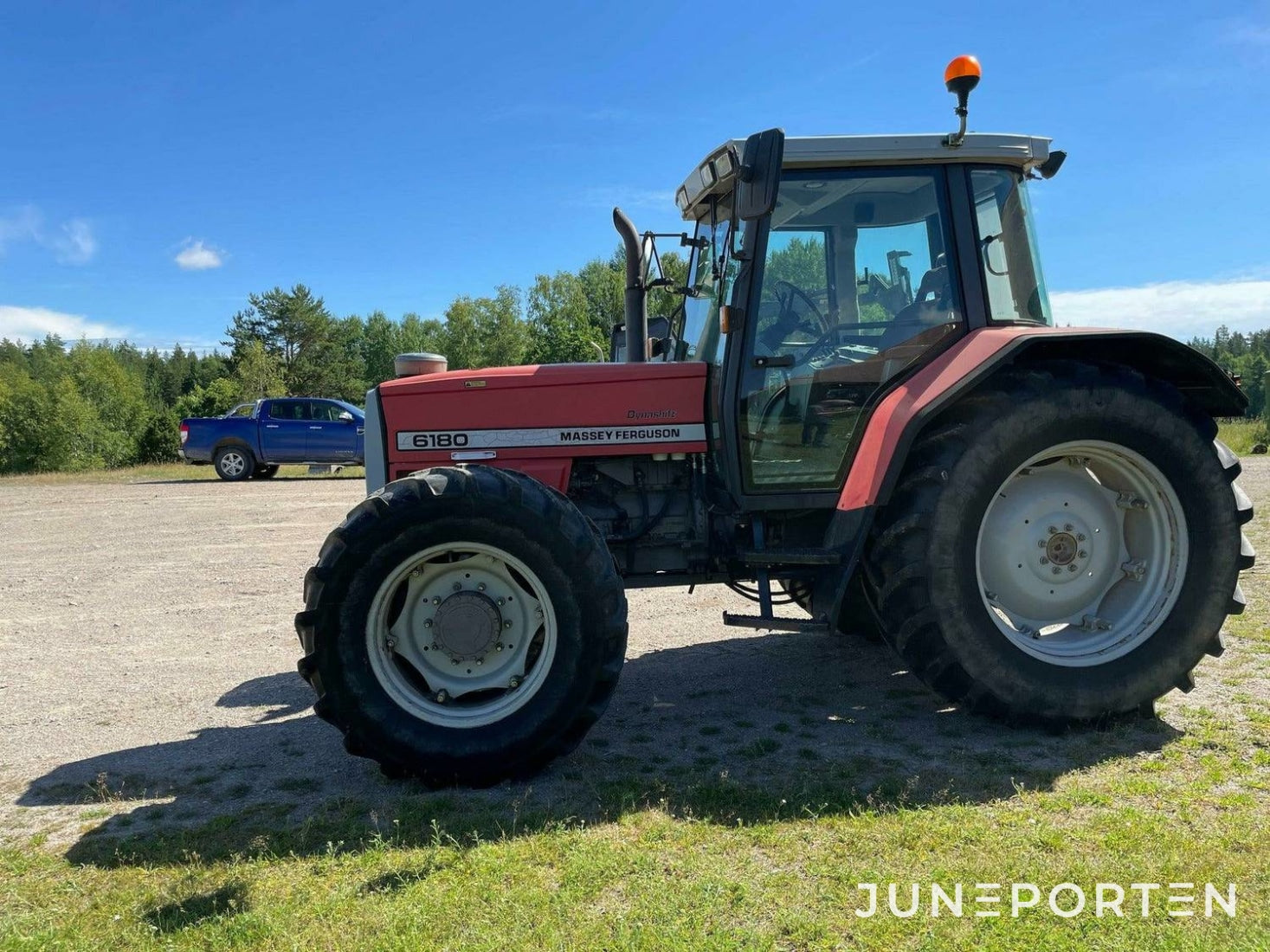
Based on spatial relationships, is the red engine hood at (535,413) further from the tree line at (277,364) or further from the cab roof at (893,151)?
the tree line at (277,364)

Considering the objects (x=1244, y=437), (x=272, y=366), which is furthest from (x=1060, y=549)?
(x=272, y=366)

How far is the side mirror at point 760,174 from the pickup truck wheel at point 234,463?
1830 cm

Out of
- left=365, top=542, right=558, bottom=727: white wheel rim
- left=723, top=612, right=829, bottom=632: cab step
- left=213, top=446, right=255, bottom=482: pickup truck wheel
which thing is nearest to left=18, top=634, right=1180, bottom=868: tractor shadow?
left=365, top=542, right=558, bottom=727: white wheel rim

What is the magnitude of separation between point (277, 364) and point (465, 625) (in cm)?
6165

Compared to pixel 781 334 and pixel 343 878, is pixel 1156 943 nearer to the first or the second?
pixel 343 878

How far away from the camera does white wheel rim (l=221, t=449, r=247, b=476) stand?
19516 mm

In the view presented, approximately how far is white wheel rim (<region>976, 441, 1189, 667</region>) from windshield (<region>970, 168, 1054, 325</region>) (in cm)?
76

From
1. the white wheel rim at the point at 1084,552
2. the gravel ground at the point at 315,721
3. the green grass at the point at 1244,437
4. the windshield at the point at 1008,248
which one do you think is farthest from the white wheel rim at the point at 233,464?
the green grass at the point at 1244,437

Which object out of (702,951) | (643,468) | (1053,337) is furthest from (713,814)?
(1053,337)

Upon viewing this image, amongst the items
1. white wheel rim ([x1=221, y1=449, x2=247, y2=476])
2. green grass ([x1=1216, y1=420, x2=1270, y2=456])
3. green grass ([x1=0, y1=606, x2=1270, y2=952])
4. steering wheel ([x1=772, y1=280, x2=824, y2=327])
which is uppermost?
white wheel rim ([x1=221, y1=449, x2=247, y2=476])

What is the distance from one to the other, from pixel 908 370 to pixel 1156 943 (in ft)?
8.19

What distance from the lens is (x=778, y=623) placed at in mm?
3850

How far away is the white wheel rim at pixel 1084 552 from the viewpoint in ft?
13.0

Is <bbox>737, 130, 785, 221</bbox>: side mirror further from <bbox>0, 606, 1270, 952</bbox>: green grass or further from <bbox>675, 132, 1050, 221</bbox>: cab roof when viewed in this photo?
<bbox>0, 606, 1270, 952</bbox>: green grass
